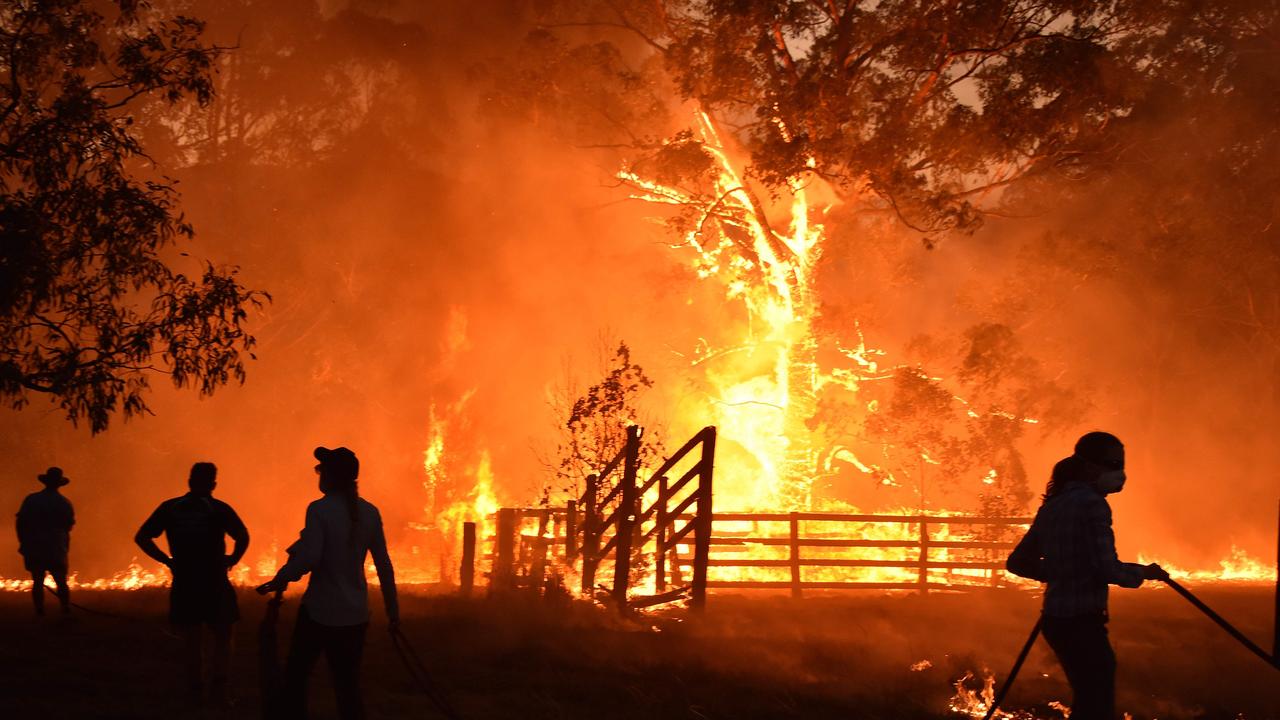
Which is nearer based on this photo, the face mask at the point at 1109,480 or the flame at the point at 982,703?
the face mask at the point at 1109,480

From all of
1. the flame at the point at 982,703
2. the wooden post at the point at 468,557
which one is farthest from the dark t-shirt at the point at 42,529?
the flame at the point at 982,703

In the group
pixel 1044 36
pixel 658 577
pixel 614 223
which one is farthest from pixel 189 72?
pixel 614 223

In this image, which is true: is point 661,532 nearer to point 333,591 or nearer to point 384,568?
point 384,568

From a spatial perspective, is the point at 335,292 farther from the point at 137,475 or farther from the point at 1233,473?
the point at 1233,473

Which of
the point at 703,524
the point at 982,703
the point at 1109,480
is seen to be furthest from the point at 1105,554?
the point at 703,524

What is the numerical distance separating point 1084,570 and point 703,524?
7.74m

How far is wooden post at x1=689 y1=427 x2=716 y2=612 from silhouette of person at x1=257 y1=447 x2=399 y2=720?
6.82 meters

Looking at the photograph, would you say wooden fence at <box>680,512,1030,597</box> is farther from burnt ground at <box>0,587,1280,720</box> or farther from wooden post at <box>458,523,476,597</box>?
Answer: wooden post at <box>458,523,476,597</box>

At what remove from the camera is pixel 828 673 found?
11.9m

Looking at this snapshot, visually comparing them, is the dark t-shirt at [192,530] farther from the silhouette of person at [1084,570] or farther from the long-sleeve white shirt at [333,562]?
the silhouette of person at [1084,570]

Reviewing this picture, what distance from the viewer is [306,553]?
6473 mm

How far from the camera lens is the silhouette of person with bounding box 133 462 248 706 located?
8.48 metres

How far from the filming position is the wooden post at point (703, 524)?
524 inches

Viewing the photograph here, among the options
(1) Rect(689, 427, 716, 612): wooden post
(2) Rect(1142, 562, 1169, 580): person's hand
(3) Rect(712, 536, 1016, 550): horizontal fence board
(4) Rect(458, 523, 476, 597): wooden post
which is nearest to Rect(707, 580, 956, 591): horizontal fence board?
(3) Rect(712, 536, 1016, 550): horizontal fence board
